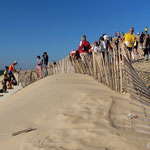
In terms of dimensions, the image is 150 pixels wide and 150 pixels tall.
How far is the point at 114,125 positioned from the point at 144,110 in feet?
2.39

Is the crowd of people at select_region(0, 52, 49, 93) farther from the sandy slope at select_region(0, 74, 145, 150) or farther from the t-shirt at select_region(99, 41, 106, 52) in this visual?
the sandy slope at select_region(0, 74, 145, 150)

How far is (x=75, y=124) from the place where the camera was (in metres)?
2.62

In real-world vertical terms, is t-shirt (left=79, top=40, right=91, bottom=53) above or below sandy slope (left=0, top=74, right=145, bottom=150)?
above

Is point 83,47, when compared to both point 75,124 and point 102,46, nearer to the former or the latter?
point 102,46

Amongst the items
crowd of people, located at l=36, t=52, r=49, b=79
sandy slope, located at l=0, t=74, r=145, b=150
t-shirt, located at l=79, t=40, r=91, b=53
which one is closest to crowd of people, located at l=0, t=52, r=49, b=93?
crowd of people, located at l=36, t=52, r=49, b=79

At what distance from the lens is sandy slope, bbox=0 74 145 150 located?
2.15 metres

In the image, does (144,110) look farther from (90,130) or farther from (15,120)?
(15,120)

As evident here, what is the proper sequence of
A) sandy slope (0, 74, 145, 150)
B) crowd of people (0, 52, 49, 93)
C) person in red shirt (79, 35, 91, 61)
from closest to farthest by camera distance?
sandy slope (0, 74, 145, 150)
person in red shirt (79, 35, 91, 61)
crowd of people (0, 52, 49, 93)

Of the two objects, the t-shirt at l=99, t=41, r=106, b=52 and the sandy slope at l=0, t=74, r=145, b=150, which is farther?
the t-shirt at l=99, t=41, r=106, b=52

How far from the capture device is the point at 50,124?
2707mm

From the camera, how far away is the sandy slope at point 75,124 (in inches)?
84.8

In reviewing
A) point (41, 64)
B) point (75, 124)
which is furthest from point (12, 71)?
point (75, 124)

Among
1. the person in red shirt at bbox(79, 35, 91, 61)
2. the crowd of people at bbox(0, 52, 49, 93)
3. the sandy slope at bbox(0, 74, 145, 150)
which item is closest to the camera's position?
the sandy slope at bbox(0, 74, 145, 150)

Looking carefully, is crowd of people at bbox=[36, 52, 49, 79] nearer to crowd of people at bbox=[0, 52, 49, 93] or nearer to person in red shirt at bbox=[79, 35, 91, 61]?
crowd of people at bbox=[0, 52, 49, 93]
